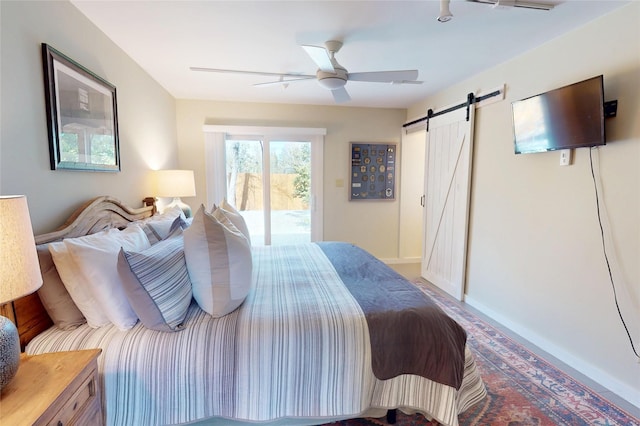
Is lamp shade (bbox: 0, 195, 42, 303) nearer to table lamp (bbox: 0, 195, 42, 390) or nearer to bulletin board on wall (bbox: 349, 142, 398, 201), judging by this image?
table lamp (bbox: 0, 195, 42, 390)

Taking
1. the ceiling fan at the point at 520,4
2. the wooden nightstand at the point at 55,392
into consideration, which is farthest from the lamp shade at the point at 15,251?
the ceiling fan at the point at 520,4

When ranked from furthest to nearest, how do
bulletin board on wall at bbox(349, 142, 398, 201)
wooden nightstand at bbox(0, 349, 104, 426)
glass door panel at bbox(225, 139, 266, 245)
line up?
1. bulletin board on wall at bbox(349, 142, 398, 201)
2. glass door panel at bbox(225, 139, 266, 245)
3. wooden nightstand at bbox(0, 349, 104, 426)

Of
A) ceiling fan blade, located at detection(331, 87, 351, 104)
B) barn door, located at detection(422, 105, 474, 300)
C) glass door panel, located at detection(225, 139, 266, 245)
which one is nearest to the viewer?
ceiling fan blade, located at detection(331, 87, 351, 104)

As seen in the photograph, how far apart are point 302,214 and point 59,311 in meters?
3.19

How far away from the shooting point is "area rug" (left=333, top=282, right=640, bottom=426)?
1.62 metres

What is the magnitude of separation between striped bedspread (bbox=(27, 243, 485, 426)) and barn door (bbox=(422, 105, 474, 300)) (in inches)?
83.0

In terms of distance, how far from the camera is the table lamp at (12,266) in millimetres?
835

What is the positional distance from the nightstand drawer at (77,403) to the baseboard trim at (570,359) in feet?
9.69

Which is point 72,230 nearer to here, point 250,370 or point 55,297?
point 55,297

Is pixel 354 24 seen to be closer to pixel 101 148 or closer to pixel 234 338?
pixel 101 148

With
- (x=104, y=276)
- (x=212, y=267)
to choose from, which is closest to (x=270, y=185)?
(x=212, y=267)

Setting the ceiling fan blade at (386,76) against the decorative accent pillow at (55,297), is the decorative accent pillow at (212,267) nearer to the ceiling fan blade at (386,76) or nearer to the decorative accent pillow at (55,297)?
the decorative accent pillow at (55,297)

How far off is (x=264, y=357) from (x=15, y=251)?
3.18 feet

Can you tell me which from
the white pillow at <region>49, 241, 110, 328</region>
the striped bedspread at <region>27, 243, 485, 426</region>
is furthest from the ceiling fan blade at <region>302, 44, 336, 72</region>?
the white pillow at <region>49, 241, 110, 328</region>
